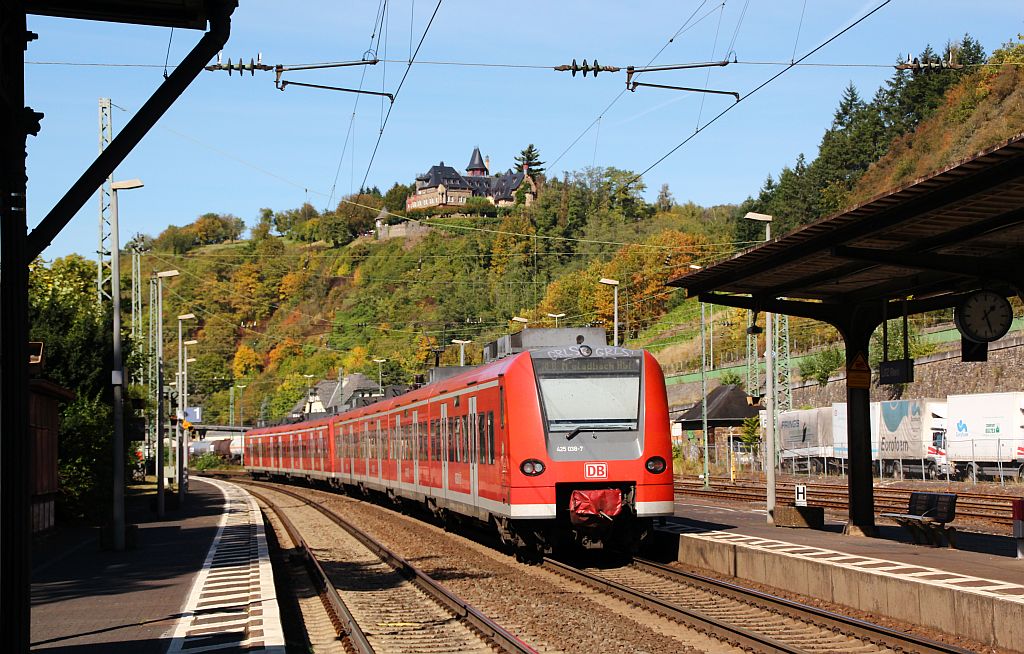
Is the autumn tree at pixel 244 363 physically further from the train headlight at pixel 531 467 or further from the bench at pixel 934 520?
the bench at pixel 934 520

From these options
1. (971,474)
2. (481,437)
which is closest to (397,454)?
(481,437)

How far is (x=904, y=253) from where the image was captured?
14.5 meters

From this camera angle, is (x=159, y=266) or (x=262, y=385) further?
(x=159, y=266)

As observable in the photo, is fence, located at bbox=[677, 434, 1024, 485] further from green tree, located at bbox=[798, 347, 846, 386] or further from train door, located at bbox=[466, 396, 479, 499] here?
train door, located at bbox=[466, 396, 479, 499]

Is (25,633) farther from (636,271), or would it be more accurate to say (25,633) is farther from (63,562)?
(636,271)

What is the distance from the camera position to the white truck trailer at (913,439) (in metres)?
40.8

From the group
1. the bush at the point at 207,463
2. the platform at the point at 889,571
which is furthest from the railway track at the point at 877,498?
the bush at the point at 207,463

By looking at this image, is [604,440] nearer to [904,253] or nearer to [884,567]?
[884,567]

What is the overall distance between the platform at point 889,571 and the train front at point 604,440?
3.68 feet

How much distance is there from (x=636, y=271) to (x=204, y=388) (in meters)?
81.5

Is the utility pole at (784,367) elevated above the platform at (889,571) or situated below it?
above

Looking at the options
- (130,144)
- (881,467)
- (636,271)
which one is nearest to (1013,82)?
(636,271)

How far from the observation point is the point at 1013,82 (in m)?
76.4

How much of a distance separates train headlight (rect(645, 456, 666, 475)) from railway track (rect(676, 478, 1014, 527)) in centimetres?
618
